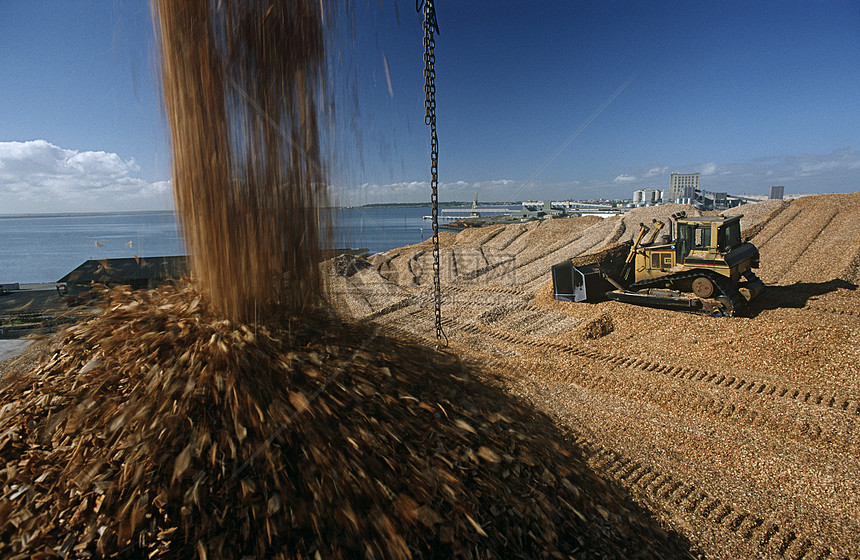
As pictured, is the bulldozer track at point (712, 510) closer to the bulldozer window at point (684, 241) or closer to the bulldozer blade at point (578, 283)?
the bulldozer blade at point (578, 283)

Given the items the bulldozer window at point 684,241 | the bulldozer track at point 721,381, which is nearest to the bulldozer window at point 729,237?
the bulldozer window at point 684,241

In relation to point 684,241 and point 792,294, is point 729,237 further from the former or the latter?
point 792,294

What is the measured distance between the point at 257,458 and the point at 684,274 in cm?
1077

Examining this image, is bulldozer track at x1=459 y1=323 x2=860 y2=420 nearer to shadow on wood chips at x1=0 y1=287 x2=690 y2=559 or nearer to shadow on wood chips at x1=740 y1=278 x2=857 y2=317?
shadow on wood chips at x1=740 y1=278 x2=857 y2=317

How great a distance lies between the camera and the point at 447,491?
1.82 metres

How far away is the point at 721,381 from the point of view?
6.58 meters

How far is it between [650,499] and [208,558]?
3.70 metres

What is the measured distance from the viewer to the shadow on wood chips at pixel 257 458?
1439 millimetres

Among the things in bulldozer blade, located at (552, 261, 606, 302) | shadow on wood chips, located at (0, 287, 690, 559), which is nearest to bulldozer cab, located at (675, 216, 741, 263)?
bulldozer blade, located at (552, 261, 606, 302)

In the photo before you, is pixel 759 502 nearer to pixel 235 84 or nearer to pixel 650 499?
pixel 650 499

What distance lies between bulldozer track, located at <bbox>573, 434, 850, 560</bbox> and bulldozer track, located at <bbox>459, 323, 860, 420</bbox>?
7.75 ft

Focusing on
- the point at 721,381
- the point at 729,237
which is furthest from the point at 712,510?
the point at 729,237

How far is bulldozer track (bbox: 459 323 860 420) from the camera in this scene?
5.72 metres

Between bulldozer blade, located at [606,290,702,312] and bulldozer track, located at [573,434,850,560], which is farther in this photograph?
bulldozer blade, located at [606,290,702,312]
